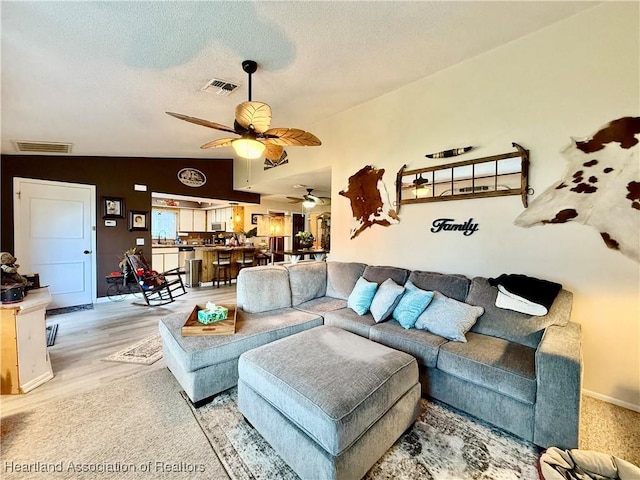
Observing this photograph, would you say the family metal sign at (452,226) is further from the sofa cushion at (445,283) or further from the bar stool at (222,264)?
the bar stool at (222,264)

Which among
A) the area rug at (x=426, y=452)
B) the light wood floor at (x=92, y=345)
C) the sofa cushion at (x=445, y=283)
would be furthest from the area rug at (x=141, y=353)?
the sofa cushion at (x=445, y=283)

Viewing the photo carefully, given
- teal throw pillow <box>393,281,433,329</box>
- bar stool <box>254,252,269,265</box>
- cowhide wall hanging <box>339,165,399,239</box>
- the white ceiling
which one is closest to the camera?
the white ceiling

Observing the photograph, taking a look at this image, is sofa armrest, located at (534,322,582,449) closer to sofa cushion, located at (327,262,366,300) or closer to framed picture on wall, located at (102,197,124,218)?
sofa cushion, located at (327,262,366,300)

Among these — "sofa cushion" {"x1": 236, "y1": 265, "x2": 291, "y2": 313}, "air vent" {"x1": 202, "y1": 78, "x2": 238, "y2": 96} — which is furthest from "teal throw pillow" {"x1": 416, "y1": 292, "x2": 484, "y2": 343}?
"air vent" {"x1": 202, "y1": 78, "x2": 238, "y2": 96}

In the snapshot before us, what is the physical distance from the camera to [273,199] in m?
8.45

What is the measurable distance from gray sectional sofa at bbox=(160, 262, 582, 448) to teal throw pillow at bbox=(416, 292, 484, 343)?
0.07 meters

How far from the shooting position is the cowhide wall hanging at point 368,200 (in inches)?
139

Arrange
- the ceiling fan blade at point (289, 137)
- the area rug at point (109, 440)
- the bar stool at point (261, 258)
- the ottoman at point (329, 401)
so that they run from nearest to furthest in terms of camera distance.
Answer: the ottoman at point (329, 401)
the area rug at point (109, 440)
the ceiling fan blade at point (289, 137)
the bar stool at point (261, 258)

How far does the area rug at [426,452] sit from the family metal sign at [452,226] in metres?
1.67

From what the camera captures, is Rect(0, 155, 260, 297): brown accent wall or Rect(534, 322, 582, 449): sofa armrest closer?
Rect(534, 322, 582, 449): sofa armrest

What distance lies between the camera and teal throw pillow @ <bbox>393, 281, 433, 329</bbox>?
7.75 feet

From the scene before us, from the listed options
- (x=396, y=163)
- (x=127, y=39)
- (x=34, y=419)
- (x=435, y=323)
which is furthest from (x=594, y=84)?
→ (x=34, y=419)

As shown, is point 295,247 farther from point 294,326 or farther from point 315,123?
point 294,326

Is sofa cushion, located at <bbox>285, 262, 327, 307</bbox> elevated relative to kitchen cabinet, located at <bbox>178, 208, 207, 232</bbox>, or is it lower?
lower
